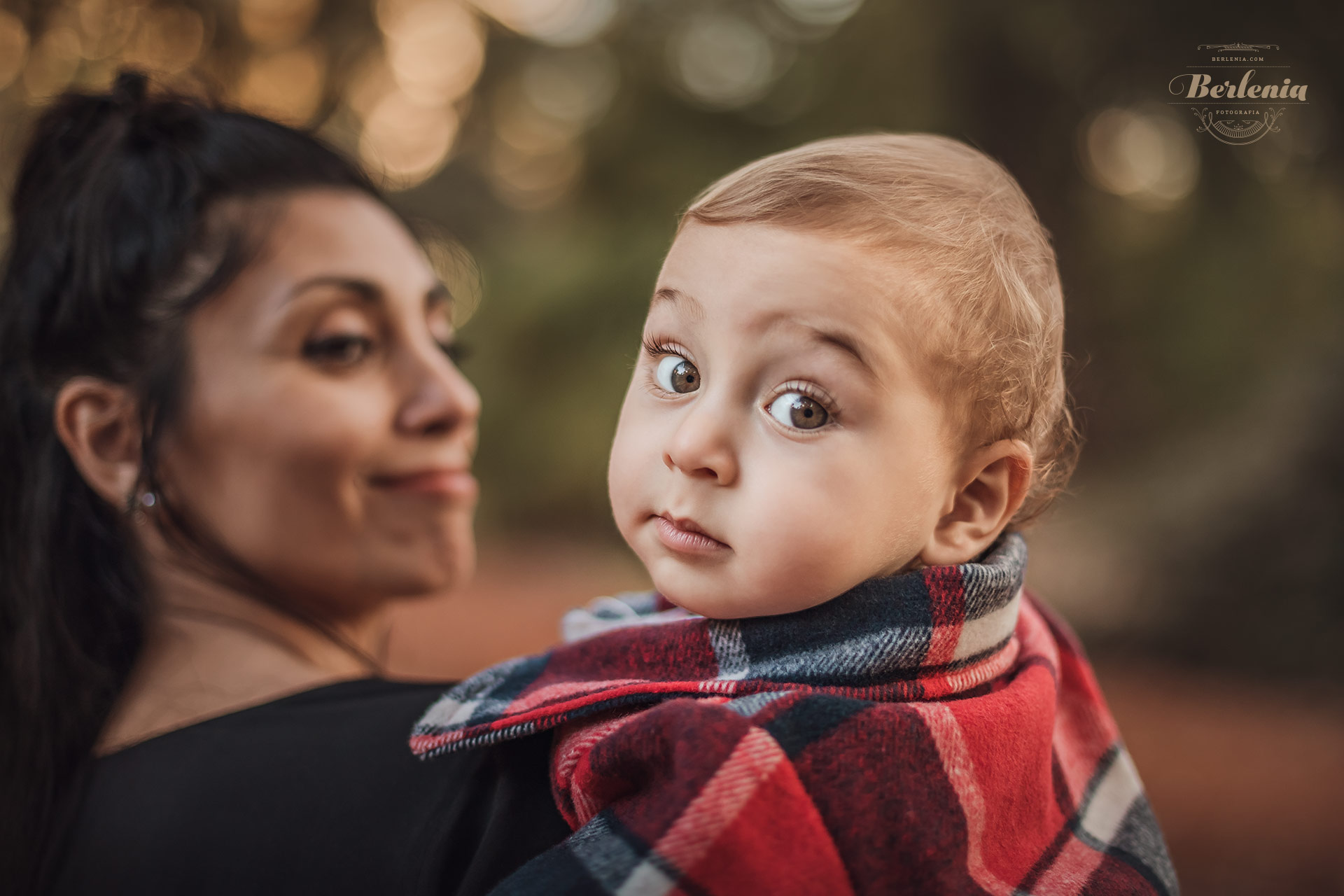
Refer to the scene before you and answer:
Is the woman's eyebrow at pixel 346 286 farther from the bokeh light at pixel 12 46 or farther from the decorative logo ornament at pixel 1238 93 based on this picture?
the bokeh light at pixel 12 46

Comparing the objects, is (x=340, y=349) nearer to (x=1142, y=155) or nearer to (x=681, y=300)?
(x=681, y=300)

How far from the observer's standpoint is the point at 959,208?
102 cm

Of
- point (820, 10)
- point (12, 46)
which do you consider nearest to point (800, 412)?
point (820, 10)

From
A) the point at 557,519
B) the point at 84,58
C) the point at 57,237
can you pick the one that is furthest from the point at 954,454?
the point at 557,519

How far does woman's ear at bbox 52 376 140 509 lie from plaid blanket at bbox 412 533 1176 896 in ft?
2.80

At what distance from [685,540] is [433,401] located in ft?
2.86

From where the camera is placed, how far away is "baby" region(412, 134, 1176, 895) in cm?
83

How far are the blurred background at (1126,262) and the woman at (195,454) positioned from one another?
1.15 meters

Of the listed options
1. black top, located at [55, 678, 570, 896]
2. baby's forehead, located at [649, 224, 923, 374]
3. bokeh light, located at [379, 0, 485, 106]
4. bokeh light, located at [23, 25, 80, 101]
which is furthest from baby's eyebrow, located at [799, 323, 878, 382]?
bokeh light, located at [379, 0, 485, 106]

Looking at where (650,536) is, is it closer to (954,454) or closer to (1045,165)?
(954,454)

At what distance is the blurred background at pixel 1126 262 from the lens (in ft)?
13.1

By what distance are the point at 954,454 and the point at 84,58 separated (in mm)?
5650

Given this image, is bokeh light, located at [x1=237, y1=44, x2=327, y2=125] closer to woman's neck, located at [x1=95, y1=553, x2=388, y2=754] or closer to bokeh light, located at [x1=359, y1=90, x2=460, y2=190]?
bokeh light, located at [x1=359, y1=90, x2=460, y2=190]

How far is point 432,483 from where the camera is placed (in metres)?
1.74
